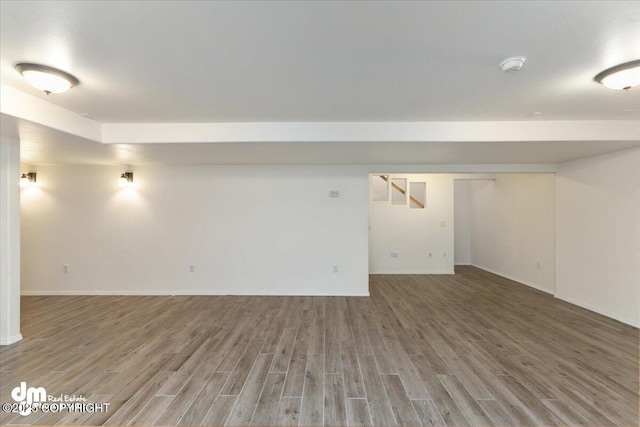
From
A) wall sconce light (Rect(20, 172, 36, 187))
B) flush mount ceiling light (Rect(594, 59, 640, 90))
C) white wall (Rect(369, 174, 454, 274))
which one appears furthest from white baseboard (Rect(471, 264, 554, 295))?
wall sconce light (Rect(20, 172, 36, 187))

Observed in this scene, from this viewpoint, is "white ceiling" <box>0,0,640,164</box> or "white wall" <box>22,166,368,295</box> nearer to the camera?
"white ceiling" <box>0,0,640,164</box>

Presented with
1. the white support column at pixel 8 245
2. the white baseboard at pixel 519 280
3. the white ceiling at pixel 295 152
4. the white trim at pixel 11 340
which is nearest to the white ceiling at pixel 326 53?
the white ceiling at pixel 295 152

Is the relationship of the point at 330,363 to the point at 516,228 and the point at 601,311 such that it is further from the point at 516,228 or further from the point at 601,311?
the point at 516,228

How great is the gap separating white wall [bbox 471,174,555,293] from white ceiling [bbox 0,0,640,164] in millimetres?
2335

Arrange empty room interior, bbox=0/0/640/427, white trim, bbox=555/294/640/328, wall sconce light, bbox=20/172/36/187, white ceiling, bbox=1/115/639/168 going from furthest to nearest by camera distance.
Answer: wall sconce light, bbox=20/172/36/187 → white trim, bbox=555/294/640/328 → white ceiling, bbox=1/115/639/168 → empty room interior, bbox=0/0/640/427

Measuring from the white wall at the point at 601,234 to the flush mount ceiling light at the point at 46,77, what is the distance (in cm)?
619

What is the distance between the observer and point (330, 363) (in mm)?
2707

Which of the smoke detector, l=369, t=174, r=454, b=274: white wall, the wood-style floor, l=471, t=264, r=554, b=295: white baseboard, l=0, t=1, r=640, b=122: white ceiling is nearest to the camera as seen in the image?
l=0, t=1, r=640, b=122: white ceiling

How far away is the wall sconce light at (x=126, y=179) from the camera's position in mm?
5059

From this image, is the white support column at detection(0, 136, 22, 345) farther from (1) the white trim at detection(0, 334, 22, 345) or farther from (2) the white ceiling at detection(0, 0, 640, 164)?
(2) the white ceiling at detection(0, 0, 640, 164)

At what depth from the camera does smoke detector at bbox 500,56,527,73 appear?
1.92 metres

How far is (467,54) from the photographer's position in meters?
1.89

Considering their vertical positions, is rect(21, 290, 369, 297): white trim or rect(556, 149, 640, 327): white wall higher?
rect(556, 149, 640, 327): white wall

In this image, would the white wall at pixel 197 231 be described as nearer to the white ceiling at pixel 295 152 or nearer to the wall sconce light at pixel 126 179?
the wall sconce light at pixel 126 179
